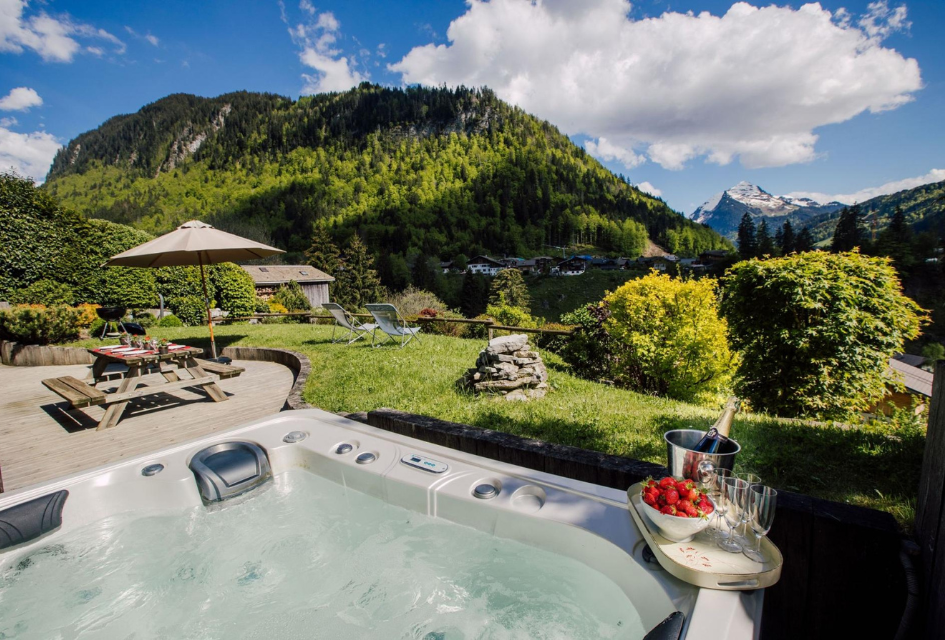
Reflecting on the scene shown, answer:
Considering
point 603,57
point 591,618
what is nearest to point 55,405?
point 591,618

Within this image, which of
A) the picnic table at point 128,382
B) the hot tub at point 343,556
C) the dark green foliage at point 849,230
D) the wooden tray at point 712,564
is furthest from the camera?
the dark green foliage at point 849,230

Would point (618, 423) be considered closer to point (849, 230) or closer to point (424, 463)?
point (424, 463)

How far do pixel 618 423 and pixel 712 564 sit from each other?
205 cm

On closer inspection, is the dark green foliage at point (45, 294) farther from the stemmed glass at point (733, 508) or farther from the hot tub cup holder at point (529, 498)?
the stemmed glass at point (733, 508)

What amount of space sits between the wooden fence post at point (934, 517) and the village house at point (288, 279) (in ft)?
87.9

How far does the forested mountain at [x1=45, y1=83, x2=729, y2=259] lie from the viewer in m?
55.0

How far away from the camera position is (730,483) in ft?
4.13

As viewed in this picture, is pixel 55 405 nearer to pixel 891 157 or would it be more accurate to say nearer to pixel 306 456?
pixel 306 456

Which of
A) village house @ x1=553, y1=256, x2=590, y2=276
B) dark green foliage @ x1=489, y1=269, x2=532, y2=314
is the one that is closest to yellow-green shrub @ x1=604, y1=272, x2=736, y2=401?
dark green foliage @ x1=489, y1=269, x2=532, y2=314

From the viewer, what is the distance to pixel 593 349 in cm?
789

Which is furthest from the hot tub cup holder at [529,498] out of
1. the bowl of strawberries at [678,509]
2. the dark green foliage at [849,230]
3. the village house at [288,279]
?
the dark green foliage at [849,230]

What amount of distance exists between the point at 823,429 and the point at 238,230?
40696mm

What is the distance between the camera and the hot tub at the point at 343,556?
1554 mm

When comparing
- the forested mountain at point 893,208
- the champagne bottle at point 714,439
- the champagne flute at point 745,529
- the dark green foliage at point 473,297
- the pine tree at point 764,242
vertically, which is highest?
the forested mountain at point 893,208
